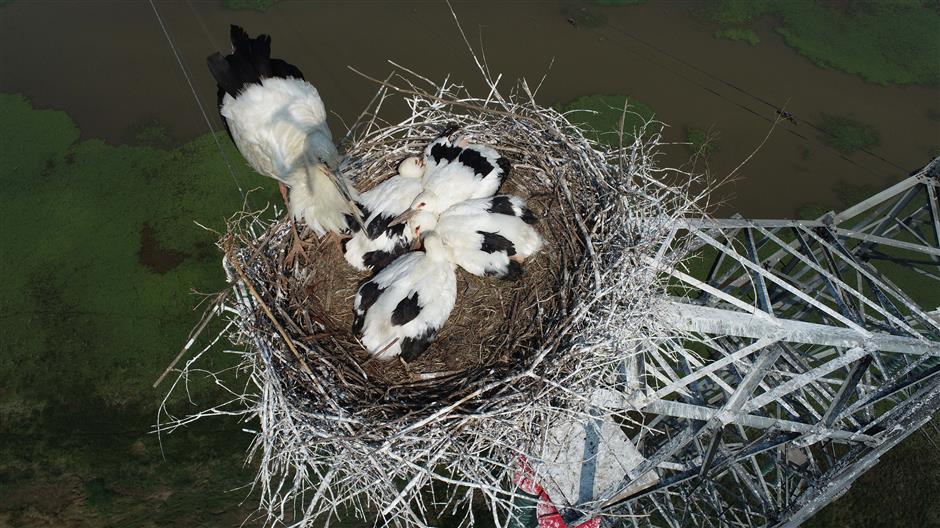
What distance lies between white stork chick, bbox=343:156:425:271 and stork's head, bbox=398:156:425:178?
0.09 metres

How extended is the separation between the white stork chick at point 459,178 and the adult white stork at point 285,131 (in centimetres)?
55

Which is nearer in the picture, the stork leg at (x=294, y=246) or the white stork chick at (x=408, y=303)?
the white stork chick at (x=408, y=303)

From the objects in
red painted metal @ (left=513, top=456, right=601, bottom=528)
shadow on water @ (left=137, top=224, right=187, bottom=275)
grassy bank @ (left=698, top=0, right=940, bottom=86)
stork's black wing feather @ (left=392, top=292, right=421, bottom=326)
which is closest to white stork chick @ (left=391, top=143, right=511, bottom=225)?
stork's black wing feather @ (left=392, top=292, right=421, bottom=326)

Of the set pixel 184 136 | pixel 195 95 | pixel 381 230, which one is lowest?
pixel 184 136

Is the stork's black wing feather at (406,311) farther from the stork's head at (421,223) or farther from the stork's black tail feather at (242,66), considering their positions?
the stork's black tail feather at (242,66)

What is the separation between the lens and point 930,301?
26.0 ft

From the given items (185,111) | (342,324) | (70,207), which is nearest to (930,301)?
(342,324)

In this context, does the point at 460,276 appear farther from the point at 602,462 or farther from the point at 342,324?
the point at 602,462

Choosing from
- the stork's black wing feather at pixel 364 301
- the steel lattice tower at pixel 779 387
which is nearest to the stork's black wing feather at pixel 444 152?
the stork's black wing feather at pixel 364 301

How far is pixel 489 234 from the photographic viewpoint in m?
4.61

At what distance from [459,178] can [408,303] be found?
1.08 meters

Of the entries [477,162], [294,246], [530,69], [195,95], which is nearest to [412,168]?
[477,162]

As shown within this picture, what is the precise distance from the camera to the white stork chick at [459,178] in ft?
16.0

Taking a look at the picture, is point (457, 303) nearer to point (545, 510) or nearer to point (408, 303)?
point (408, 303)
